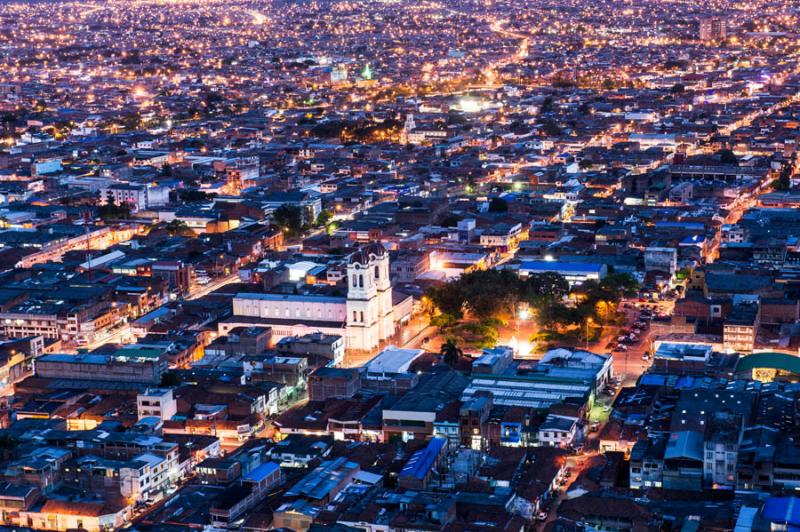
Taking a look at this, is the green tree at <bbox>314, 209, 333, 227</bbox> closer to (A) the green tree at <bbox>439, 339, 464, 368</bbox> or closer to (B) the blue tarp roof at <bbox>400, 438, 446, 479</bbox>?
(A) the green tree at <bbox>439, 339, 464, 368</bbox>

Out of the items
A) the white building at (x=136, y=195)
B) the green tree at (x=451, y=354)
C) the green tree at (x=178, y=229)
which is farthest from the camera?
the white building at (x=136, y=195)

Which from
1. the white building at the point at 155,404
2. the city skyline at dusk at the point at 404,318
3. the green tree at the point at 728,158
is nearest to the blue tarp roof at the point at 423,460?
the city skyline at dusk at the point at 404,318

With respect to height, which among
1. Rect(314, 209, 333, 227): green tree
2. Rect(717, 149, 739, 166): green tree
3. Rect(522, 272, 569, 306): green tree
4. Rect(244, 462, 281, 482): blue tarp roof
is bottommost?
Rect(314, 209, 333, 227): green tree

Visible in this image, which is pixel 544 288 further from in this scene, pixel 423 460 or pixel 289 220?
pixel 289 220

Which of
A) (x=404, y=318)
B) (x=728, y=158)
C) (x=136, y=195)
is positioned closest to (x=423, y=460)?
(x=404, y=318)

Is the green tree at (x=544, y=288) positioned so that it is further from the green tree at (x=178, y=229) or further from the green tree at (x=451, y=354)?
the green tree at (x=178, y=229)

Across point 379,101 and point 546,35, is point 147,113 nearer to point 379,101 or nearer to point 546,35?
point 379,101

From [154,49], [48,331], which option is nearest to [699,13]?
A: [154,49]

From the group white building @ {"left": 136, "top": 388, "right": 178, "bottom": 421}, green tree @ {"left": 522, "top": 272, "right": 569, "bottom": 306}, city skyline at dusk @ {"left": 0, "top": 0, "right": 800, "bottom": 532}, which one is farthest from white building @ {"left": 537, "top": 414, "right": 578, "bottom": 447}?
green tree @ {"left": 522, "top": 272, "right": 569, "bottom": 306}
